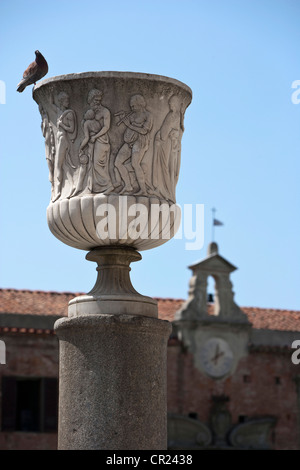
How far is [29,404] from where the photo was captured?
24.5 m

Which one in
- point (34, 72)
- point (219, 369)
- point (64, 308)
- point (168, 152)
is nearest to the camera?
point (168, 152)

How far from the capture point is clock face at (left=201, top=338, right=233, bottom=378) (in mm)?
26031

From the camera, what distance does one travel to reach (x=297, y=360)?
86.2 feet

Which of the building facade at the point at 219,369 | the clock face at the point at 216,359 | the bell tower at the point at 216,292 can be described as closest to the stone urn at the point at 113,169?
the building facade at the point at 219,369

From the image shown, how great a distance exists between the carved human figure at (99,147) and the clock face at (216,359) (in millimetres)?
19258

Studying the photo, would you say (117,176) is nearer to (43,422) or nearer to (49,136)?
(49,136)

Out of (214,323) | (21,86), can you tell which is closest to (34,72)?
(21,86)

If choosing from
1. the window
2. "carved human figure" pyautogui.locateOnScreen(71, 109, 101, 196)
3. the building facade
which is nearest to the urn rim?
"carved human figure" pyautogui.locateOnScreen(71, 109, 101, 196)

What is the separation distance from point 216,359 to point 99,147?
19.4 meters

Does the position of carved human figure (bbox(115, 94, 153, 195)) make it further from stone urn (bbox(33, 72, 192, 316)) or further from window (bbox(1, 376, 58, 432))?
window (bbox(1, 376, 58, 432))

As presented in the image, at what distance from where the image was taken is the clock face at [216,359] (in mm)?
26031

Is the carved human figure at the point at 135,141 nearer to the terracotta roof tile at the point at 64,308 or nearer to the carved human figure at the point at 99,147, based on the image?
the carved human figure at the point at 99,147

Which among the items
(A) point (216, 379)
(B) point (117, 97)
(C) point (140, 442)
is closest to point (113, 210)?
(B) point (117, 97)

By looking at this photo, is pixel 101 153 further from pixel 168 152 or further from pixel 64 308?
pixel 64 308
